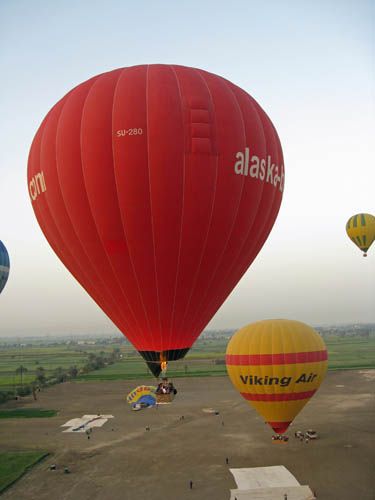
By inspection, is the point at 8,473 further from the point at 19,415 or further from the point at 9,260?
the point at 9,260

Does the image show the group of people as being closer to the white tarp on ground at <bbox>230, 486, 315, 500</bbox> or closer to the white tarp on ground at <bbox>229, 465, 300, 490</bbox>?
the white tarp on ground at <bbox>230, 486, 315, 500</bbox>

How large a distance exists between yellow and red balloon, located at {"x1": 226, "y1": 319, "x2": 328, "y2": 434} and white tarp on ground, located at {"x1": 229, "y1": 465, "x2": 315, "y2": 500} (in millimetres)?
2432

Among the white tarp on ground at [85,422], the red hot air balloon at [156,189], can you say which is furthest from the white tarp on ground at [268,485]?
the white tarp on ground at [85,422]

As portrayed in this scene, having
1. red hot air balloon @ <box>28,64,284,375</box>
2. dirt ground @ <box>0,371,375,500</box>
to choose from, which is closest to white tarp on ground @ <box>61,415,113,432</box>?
dirt ground @ <box>0,371,375,500</box>

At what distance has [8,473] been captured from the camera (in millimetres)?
25766

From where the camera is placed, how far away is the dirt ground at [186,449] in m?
22.6

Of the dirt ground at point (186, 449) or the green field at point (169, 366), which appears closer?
the dirt ground at point (186, 449)

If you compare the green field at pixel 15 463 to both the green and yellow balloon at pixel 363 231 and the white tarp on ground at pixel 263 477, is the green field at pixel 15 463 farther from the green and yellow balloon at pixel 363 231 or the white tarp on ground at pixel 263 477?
the green and yellow balloon at pixel 363 231

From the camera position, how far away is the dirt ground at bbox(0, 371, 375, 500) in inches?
890

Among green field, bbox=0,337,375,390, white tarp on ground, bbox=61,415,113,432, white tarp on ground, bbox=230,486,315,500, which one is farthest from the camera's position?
green field, bbox=0,337,375,390

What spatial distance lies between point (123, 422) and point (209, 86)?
28661 millimetres

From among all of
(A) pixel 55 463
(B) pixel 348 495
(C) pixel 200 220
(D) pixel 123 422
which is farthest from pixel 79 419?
(C) pixel 200 220

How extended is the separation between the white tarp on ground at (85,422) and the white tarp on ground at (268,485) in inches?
Answer: 615

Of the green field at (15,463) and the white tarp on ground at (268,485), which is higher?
the green field at (15,463)
